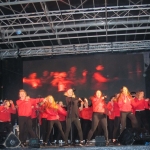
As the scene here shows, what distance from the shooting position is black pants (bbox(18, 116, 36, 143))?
29.6ft

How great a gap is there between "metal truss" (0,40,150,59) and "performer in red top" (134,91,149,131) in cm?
276

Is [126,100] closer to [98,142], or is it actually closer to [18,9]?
[98,142]

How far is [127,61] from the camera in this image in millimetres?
12797

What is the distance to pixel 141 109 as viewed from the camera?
33.3 ft

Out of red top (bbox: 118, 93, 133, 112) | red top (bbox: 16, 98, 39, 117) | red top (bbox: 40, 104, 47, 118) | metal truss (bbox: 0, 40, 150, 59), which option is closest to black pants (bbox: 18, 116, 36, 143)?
red top (bbox: 16, 98, 39, 117)

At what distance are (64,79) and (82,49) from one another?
4.66ft

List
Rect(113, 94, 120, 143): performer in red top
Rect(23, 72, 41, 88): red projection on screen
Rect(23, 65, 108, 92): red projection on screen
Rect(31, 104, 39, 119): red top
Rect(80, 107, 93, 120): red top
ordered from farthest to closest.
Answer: Rect(23, 72, 41, 88): red projection on screen < Rect(23, 65, 108, 92): red projection on screen < Rect(80, 107, 93, 120): red top < Rect(113, 94, 120, 143): performer in red top < Rect(31, 104, 39, 119): red top

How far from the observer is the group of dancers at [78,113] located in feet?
29.9

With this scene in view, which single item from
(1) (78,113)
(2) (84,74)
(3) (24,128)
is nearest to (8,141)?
(3) (24,128)

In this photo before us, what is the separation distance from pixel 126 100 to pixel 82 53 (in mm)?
4197

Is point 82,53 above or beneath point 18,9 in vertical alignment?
beneath

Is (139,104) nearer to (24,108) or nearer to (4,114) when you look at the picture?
(24,108)

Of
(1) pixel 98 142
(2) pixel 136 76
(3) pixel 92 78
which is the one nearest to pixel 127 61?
(2) pixel 136 76

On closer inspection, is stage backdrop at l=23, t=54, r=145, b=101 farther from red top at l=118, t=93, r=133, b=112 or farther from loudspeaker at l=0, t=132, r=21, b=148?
loudspeaker at l=0, t=132, r=21, b=148
